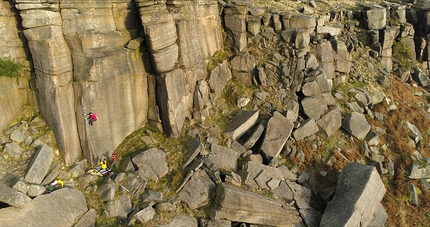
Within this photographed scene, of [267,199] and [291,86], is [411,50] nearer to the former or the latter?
[291,86]

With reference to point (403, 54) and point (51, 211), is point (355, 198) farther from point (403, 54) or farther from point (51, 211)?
point (403, 54)

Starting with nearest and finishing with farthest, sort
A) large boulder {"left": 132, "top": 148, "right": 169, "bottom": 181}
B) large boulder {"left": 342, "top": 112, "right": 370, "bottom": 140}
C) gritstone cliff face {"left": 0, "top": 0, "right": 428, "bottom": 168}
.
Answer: gritstone cliff face {"left": 0, "top": 0, "right": 428, "bottom": 168}
large boulder {"left": 132, "top": 148, "right": 169, "bottom": 181}
large boulder {"left": 342, "top": 112, "right": 370, "bottom": 140}

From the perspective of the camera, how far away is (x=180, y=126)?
14977 millimetres

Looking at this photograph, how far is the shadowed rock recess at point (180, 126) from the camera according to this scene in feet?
38.8

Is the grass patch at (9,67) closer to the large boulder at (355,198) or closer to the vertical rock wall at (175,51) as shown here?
the vertical rock wall at (175,51)

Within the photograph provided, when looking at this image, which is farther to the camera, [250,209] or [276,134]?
[276,134]

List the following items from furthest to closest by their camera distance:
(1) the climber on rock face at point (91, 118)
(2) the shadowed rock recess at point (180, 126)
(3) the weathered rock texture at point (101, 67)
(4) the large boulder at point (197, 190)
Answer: (1) the climber on rock face at point (91, 118), (4) the large boulder at point (197, 190), (3) the weathered rock texture at point (101, 67), (2) the shadowed rock recess at point (180, 126)

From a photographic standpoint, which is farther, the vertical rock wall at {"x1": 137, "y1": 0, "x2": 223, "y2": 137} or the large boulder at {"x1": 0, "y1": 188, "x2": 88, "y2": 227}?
the vertical rock wall at {"x1": 137, "y1": 0, "x2": 223, "y2": 137}

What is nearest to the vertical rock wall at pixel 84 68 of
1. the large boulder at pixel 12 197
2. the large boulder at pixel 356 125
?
the large boulder at pixel 12 197

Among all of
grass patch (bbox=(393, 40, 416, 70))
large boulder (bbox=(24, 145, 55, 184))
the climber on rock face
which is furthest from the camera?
grass patch (bbox=(393, 40, 416, 70))

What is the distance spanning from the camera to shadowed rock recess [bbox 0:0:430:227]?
11.8 metres

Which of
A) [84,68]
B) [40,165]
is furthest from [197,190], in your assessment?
[84,68]

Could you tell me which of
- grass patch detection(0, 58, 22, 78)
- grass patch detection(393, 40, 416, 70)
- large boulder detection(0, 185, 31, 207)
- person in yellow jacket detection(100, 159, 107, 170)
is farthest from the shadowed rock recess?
grass patch detection(393, 40, 416, 70)

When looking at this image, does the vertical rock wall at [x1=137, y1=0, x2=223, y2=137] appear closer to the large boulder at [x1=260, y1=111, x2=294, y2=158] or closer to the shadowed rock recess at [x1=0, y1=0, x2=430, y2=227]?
the shadowed rock recess at [x1=0, y1=0, x2=430, y2=227]
